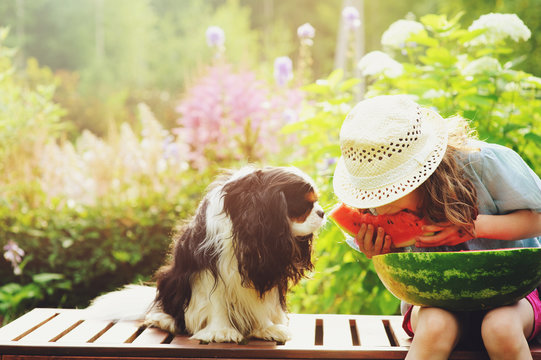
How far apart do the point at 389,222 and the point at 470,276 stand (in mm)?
342

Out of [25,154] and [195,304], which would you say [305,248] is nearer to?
[195,304]

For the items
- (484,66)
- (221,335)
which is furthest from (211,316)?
(484,66)

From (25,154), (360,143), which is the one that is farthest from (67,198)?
(360,143)

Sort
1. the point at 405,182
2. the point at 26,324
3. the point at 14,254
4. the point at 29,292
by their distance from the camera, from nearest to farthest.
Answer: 1. the point at 405,182
2. the point at 26,324
3. the point at 29,292
4. the point at 14,254

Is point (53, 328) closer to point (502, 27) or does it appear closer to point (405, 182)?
point (405, 182)

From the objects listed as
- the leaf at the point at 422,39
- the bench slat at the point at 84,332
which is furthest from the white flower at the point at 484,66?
the bench slat at the point at 84,332

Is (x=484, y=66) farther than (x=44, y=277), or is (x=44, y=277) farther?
(x=44, y=277)

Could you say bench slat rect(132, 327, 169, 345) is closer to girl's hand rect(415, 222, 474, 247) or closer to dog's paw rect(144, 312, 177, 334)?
dog's paw rect(144, 312, 177, 334)

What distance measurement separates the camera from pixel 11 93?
588 centimetres

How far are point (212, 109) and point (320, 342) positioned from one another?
3.31m

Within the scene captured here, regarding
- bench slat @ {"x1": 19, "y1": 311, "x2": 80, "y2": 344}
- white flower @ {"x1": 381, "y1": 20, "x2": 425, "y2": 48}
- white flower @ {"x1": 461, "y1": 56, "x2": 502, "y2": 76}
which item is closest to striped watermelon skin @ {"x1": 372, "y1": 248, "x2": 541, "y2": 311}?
white flower @ {"x1": 461, "y1": 56, "x2": 502, "y2": 76}

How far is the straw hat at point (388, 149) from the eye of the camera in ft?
6.80

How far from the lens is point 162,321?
2.58 metres

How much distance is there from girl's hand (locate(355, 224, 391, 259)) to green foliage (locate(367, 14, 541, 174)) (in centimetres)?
106
